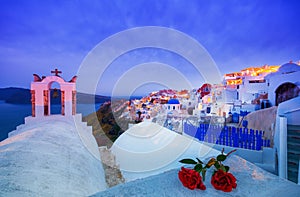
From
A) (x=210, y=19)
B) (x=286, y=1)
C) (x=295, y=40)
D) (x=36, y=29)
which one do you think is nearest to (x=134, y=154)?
(x=36, y=29)

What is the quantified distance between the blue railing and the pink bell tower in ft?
13.6

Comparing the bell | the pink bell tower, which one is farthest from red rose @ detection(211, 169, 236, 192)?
the bell

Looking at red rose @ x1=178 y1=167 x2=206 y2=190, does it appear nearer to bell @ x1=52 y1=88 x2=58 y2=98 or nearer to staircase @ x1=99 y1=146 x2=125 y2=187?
staircase @ x1=99 y1=146 x2=125 y2=187

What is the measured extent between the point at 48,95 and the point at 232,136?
5.46 meters

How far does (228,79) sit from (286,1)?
15.1 metres

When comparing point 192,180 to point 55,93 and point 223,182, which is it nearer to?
point 223,182

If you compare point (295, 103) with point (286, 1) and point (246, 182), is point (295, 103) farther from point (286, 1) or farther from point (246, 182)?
point (286, 1)

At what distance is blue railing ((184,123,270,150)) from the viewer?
12.2 ft

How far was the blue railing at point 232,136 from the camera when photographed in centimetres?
372

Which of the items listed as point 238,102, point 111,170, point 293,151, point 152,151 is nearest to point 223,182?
point 152,151

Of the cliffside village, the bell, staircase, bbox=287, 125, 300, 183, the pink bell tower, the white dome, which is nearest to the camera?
staircase, bbox=287, 125, 300, 183

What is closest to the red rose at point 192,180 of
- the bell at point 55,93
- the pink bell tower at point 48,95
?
the pink bell tower at point 48,95

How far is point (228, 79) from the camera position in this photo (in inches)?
868

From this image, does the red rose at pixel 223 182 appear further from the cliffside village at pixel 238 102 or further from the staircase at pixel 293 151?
the cliffside village at pixel 238 102
